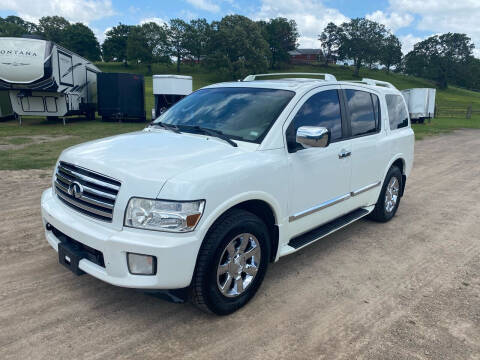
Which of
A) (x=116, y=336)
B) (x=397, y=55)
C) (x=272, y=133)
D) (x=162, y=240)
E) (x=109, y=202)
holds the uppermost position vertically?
(x=397, y=55)

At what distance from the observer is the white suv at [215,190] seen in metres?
2.61

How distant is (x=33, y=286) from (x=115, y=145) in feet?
4.96

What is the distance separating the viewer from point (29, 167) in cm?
838

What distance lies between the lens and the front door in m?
3.54

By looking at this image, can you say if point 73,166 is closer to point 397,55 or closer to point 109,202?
point 109,202

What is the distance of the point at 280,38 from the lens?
95625mm

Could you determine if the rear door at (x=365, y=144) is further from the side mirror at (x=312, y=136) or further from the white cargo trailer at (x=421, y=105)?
the white cargo trailer at (x=421, y=105)

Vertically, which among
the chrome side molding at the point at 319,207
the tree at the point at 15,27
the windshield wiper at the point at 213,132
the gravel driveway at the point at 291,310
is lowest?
the gravel driveway at the point at 291,310

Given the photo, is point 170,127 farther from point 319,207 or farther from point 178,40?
point 178,40

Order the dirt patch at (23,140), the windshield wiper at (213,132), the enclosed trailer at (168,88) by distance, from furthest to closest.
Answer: the enclosed trailer at (168,88)
the dirt patch at (23,140)
the windshield wiper at (213,132)

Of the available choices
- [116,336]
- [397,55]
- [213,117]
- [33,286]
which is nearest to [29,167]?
[33,286]

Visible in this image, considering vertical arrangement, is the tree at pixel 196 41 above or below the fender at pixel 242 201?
above

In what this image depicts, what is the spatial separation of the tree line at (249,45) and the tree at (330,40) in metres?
0.27

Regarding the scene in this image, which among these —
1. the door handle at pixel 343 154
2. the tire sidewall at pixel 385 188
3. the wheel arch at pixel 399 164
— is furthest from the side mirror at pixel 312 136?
the tire sidewall at pixel 385 188
